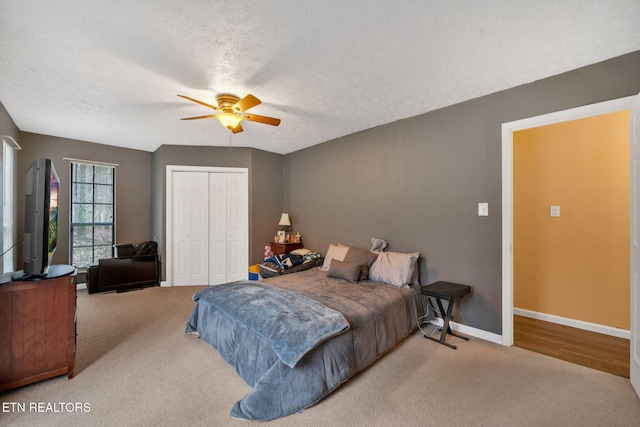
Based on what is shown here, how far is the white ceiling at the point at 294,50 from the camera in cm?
162

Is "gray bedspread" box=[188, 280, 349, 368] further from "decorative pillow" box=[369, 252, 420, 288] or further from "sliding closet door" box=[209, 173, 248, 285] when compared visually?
"sliding closet door" box=[209, 173, 248, 285]

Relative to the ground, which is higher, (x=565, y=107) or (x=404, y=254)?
(x=565, y=107)

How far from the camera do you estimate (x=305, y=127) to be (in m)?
3.75

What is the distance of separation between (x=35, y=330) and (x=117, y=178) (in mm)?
3601

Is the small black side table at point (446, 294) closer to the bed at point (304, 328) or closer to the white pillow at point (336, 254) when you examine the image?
the bed at point (304, 328)

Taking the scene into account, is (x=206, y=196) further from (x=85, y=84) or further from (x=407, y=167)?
(x=407, y=167)

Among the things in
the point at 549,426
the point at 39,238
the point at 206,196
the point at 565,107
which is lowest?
the point at 549,426

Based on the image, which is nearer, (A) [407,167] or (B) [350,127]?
(A) [407,167]

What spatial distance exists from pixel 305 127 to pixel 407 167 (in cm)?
145

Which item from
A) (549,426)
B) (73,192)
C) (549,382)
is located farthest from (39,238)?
(549,382)

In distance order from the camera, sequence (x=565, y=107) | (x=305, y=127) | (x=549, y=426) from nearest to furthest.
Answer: (x=549, y=426), (x=565, y=107), (x=305, y=127)

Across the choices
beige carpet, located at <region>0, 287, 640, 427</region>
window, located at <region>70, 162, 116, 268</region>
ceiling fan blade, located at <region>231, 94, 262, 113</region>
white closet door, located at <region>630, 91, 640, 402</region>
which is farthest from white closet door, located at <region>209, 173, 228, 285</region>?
white closet door, located at <region>630, 91, 640, 402</region>

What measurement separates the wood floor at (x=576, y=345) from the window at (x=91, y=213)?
611cm

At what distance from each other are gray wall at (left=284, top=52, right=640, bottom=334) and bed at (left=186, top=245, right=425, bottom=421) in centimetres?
44
